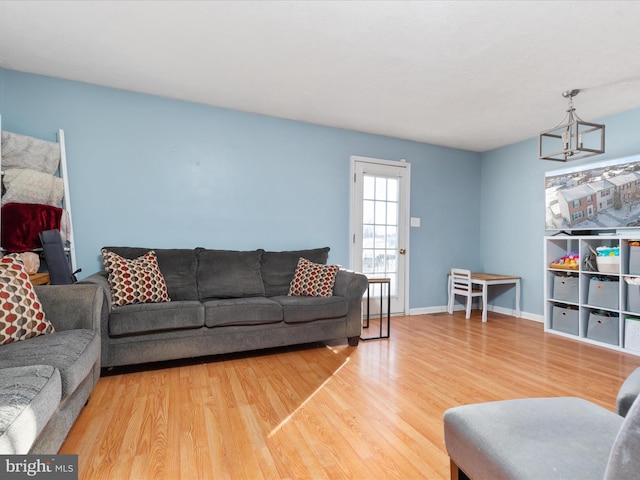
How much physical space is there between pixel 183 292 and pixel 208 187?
1.16 metres

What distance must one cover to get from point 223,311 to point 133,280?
0.77m

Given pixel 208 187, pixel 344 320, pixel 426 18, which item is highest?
pixel 426 18

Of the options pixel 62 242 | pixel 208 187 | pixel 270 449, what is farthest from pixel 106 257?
pixel 270 449

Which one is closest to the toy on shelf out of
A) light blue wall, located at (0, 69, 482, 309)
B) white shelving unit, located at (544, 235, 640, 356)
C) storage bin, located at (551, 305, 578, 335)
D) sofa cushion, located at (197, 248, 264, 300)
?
white shelving unit, located at (544, 235, 640, 356)

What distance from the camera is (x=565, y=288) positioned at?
3.85 meters

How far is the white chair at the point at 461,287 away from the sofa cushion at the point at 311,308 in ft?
7.09

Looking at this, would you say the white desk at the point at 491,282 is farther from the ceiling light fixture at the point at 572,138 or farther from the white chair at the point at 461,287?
the ceiling light fixture at the point at 572,138

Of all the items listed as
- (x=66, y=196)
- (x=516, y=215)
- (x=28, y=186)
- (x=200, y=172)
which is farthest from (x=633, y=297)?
(x=28, y=186)

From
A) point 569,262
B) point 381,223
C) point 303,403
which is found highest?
point 381,223

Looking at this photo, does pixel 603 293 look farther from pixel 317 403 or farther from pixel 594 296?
pixel 317 403

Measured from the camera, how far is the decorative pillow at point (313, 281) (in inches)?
135

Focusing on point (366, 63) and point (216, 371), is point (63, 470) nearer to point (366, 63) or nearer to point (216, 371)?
point (216, 371)

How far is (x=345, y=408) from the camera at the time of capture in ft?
6.94

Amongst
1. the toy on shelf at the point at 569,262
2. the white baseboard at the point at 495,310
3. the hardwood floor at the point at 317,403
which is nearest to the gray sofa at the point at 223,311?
the hardwood floor at the point at 317,403
